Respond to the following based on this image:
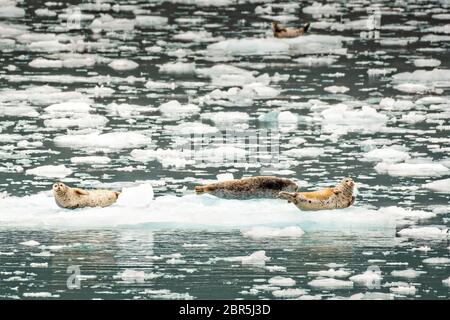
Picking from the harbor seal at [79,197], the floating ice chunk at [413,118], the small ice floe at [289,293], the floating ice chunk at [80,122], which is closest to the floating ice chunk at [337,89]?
the floating ice chunk at [413,118]

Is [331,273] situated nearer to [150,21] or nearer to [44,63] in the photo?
[44,63]

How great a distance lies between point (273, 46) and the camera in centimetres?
1445

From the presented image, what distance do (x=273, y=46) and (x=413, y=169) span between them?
5056 millimetres

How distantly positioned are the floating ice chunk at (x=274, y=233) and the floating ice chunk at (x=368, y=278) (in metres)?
0.67

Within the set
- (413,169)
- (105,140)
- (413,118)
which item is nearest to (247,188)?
(413,169)

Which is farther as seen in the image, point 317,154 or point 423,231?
point 317,154

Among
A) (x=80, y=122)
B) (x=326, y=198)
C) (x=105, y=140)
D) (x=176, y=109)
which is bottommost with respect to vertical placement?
(x=326, y=198)

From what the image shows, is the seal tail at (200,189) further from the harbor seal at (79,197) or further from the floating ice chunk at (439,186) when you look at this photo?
the floating ice chunk at (439,186)

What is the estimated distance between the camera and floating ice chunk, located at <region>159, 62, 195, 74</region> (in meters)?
13.2

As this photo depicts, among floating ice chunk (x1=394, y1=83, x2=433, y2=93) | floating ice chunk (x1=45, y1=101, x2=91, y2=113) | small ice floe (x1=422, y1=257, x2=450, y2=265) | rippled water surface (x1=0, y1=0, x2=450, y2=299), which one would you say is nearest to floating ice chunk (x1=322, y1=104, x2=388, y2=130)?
rippled water surface (x1=0, y1=0, x2=450, y2=299)

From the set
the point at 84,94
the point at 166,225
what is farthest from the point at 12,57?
the point at 166,225

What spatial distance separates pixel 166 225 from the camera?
8289 mm
